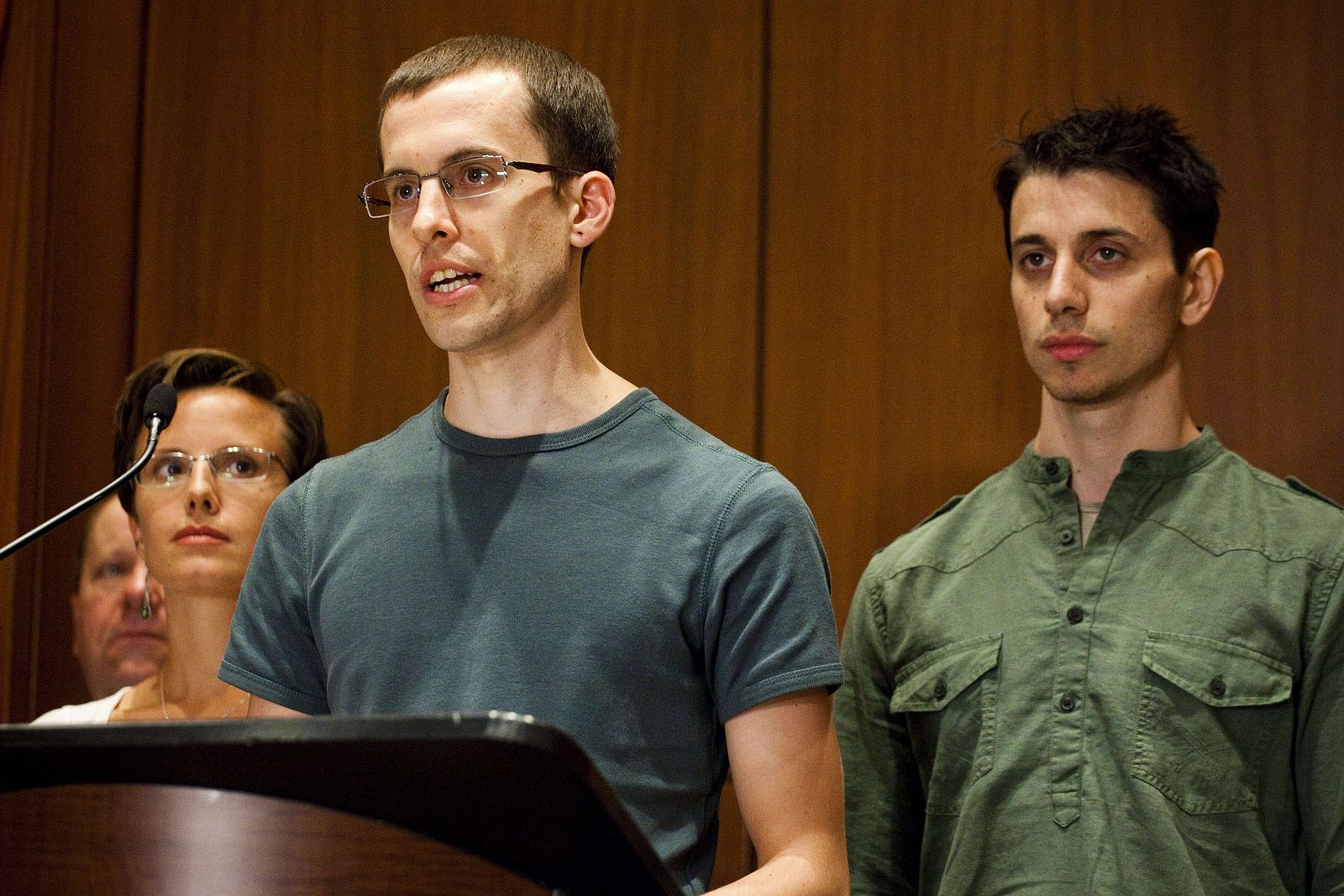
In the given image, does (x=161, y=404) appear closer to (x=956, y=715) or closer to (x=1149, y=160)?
(x=956, y=715)

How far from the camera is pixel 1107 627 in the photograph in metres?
2.01

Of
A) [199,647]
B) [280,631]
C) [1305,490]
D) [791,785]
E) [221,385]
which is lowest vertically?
[199,647]

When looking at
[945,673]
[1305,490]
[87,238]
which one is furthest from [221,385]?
[1305,490]

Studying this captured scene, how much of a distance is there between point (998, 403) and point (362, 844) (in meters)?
2.09

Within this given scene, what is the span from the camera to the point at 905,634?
7.13ft

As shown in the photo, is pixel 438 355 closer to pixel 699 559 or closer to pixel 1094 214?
pixel 1094 214

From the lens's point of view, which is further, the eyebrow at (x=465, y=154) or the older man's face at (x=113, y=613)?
the older man's face at (x=113, y=613)

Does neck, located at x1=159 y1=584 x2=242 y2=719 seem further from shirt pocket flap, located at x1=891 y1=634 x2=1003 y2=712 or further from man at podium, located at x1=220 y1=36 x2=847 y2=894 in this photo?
shirt pocket flap, located at x1=891 y1=634 x2=1003 y2=712

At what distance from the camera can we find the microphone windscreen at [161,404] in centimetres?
146

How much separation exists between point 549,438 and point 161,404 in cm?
40

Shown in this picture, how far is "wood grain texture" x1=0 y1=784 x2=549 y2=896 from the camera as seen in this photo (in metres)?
0.86

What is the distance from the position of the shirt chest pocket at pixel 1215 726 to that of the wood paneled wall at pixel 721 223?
2.82ft

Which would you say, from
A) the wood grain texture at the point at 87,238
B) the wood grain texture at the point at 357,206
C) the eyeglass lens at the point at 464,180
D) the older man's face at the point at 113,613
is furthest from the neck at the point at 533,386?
the wood grain texture at the point at 87,238

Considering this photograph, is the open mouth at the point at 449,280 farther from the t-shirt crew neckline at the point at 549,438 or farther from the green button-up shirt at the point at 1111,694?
the green button-up shirt at the point at 1111,694
